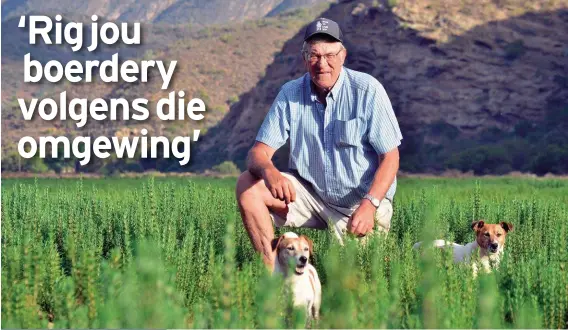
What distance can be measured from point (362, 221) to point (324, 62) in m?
1.07

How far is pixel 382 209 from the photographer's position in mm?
6242

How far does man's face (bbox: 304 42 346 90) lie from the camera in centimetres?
589

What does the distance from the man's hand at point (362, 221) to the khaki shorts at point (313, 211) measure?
0.70m

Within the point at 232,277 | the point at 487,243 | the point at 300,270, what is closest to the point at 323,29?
the point at 300,270

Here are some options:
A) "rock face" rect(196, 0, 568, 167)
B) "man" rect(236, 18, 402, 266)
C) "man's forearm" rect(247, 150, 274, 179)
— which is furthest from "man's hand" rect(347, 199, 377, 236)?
"rock face" rect(196, 0, 568, 167)

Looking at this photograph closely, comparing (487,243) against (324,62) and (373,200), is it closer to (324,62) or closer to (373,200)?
(373,200)

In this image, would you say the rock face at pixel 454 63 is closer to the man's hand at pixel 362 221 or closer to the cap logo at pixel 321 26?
the cap logo at pixel 321 26

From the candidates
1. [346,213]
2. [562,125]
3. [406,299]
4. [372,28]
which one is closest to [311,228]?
[346,213]

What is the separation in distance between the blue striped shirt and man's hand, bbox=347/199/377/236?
0.60 metres

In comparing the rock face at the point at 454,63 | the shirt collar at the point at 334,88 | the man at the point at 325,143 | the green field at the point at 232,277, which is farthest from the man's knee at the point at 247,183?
the rock face at the point at 454,63

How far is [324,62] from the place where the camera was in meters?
5.93

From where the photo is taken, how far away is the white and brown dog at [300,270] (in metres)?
4.59

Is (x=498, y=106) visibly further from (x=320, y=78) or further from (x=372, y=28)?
(x=320, y=78)

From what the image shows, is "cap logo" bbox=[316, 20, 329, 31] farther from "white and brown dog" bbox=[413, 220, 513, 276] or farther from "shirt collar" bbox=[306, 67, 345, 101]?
"white and brown dog" bbox=[413, 220, 513, 276]
